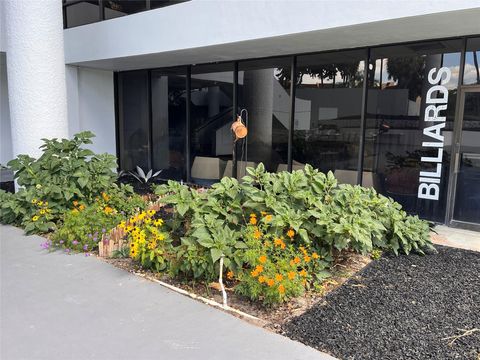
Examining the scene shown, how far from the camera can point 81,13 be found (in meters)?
9.05

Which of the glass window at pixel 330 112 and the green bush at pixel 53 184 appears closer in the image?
the green bush at pixel 53 184

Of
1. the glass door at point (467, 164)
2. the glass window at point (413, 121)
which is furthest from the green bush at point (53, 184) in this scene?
the glass door at point (467, 164)

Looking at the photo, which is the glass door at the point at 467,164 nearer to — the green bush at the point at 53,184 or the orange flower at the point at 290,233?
the orange flower at the point at 290,233

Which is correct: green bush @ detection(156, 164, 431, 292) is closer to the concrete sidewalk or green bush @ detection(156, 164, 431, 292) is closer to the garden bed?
the garden bed

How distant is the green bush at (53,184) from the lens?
18.0 feet

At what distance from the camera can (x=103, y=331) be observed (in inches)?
116

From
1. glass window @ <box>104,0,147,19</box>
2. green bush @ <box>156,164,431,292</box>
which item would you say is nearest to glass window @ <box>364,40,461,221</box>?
green bush @ <box>156,164,431,292</box>

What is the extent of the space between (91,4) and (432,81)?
289 inches

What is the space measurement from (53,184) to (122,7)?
4624mm

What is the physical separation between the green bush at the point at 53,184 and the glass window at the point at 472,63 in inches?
214

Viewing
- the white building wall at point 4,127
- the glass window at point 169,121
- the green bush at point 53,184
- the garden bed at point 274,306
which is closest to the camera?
the garden bed at point 274,306

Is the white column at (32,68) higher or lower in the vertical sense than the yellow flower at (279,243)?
higher

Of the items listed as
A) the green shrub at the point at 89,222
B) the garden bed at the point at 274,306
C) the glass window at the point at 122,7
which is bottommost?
the garden bed at the point at 274,306

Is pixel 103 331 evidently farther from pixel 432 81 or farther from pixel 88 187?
pixel 432 81
